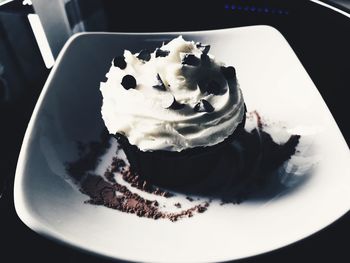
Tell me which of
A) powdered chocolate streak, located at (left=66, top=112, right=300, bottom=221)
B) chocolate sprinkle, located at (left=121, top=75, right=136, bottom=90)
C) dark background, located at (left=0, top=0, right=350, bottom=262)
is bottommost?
powdered chocolate streak, located at (left=66, top=112, right=300, bottom=221)

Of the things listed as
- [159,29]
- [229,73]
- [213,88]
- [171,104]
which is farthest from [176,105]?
[159,29]

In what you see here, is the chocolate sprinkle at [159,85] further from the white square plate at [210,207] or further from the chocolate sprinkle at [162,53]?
the white square plate at [210,207]

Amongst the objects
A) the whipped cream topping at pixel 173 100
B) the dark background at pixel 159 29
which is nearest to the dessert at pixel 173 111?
the whipped cream topping at pixel 173 100

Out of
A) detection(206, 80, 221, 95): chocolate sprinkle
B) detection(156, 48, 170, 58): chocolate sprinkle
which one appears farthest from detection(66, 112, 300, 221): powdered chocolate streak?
detection(156, 48, 170, 58): chocolate sprinkle

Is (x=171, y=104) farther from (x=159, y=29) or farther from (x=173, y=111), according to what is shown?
(x=159, y=29)

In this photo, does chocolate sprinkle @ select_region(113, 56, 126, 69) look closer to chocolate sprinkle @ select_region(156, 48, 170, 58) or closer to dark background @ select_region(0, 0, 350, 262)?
chocolate sprinkle @ select_region(156, 48, 170, 58)

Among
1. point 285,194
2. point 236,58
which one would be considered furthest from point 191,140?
point 236,58
